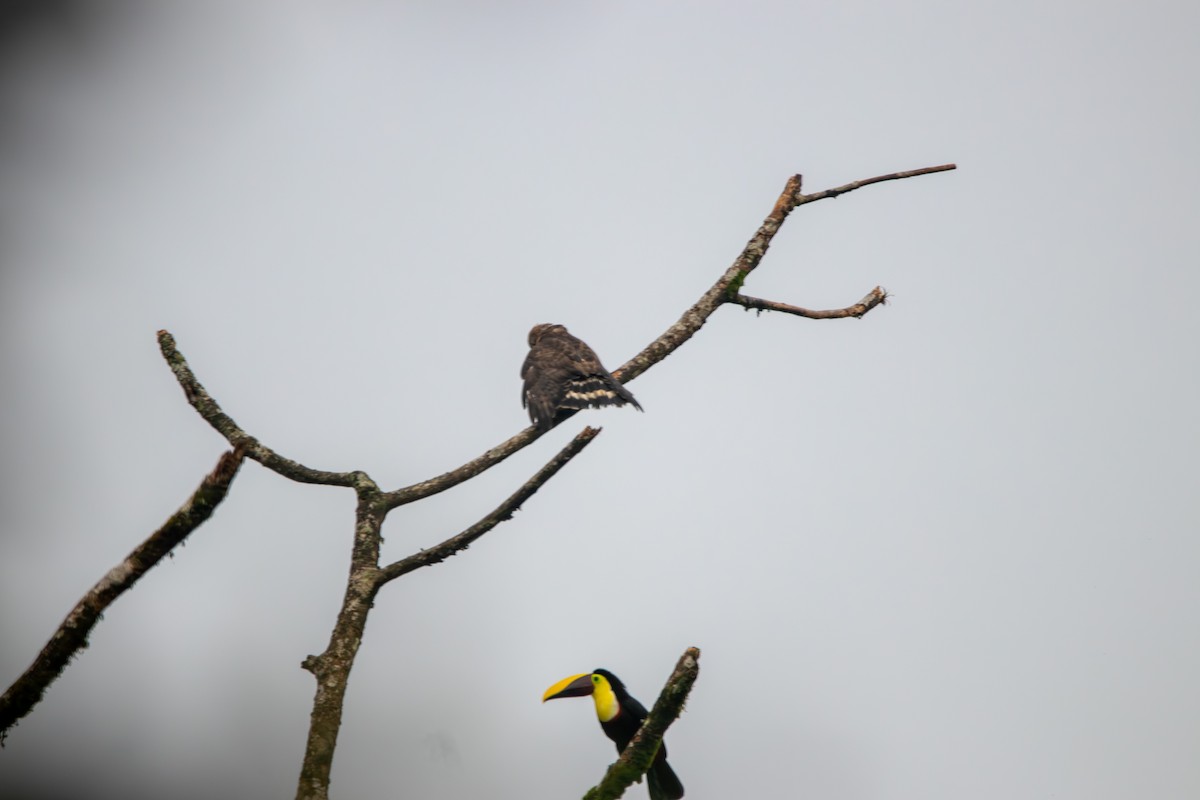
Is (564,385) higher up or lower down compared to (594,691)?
higher up

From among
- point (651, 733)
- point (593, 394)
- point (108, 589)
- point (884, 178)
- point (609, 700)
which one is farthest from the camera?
→ point (609, 700)

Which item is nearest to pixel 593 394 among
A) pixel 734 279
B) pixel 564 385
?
pixel 564 385

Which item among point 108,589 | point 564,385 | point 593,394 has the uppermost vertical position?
point 564,385

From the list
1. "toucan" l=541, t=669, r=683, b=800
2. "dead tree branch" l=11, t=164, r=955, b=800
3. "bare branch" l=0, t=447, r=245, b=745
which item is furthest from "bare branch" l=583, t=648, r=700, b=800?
"toucan" l=541, t=669, r=683, b=800

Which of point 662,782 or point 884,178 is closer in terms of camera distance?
point 884,178

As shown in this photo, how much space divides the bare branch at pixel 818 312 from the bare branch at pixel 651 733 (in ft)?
13.0

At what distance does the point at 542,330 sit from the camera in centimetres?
1443

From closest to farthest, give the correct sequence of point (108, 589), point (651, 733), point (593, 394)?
point (108, 589) < point (651, 733) < point (593, 394)

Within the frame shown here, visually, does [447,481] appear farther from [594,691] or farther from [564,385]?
[594,691]

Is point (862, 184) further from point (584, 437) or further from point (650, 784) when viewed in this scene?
point (650, 784)

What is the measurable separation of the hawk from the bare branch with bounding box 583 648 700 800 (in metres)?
3.51

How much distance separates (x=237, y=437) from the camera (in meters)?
7.93

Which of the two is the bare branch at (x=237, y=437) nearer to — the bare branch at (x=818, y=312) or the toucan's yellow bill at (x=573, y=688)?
the bare branch at (x=818, y=312)

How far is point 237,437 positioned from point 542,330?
6.78m
